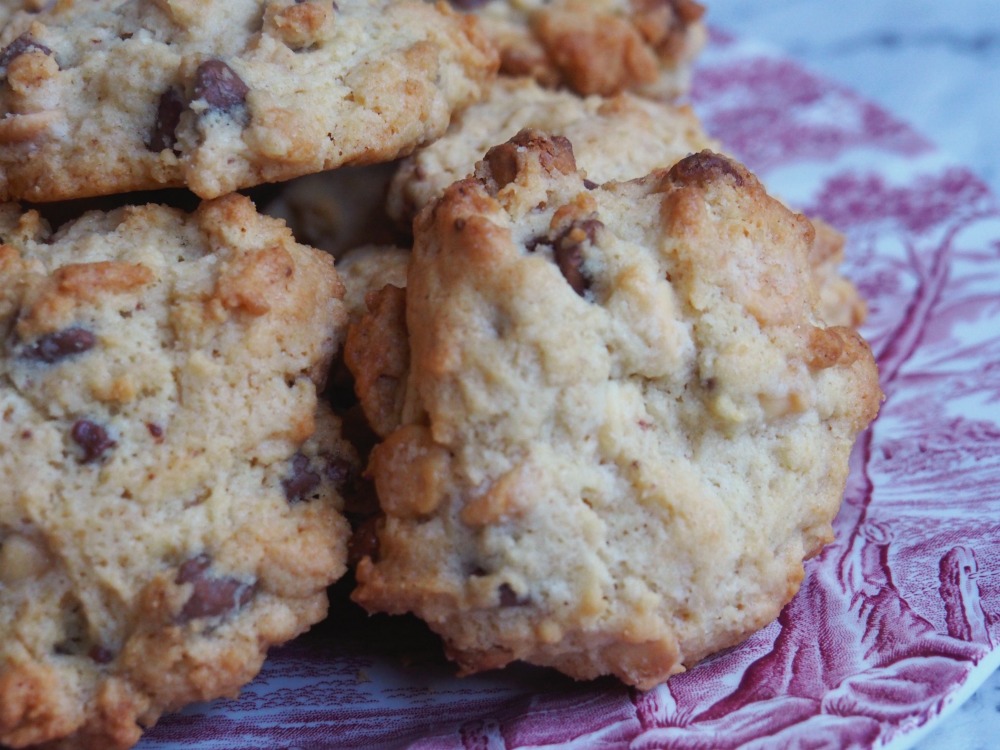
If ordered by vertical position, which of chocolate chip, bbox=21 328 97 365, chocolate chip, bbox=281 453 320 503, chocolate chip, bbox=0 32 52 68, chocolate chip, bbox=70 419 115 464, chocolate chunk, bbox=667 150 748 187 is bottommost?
chocolate chip, bbox=281 453 320 503

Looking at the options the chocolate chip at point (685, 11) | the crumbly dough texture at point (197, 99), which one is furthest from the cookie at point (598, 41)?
the crumbly dough texture at point (197, 99)

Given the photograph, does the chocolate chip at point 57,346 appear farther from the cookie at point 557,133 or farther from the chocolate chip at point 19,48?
the cookie at point 557,133

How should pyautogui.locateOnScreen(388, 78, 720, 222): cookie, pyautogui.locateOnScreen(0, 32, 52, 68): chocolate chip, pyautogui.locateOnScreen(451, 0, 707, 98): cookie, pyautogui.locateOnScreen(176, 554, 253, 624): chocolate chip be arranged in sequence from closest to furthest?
pyautogui.locateOnScreen(176, 554, 253, 624): chocolate chip < pyautogui.locateOnScreen(0, 32, 52, 68): chocolate chip < pyautogui.locateOnScreen(388, 78, 720, 222): cookie < pyautogui.locateOnScreen(451, 0, 707, 98): cookie

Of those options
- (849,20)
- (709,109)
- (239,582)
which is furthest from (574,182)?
(849,20)

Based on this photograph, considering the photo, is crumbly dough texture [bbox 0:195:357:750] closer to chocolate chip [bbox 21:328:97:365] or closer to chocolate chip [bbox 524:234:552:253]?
chocolate chip [bbox 21:328:97:365]

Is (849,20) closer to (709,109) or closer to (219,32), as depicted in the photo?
(709,109)

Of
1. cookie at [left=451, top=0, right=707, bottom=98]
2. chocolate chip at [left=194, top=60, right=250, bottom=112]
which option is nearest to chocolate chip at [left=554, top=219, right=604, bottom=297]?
chocolate chip at [left=194, top=60, right=250, bottom=112]
